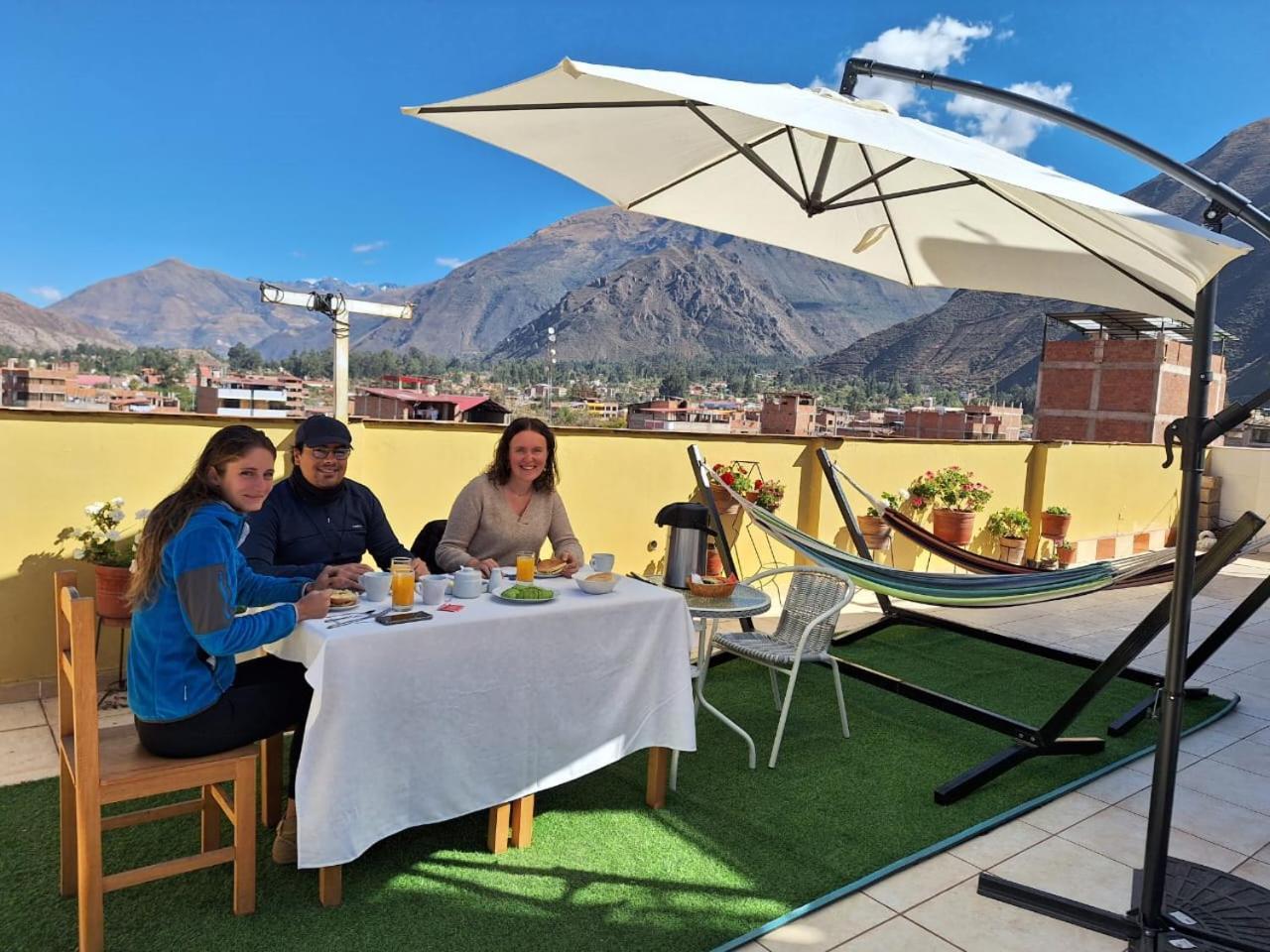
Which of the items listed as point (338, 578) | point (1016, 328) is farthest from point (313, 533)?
point (1016, 328)

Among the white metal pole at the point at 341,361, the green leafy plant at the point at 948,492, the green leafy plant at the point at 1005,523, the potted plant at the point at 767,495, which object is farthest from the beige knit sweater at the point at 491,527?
the green leafy plant at the point at 1005,523

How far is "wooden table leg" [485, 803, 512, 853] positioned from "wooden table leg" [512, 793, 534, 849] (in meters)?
0.03

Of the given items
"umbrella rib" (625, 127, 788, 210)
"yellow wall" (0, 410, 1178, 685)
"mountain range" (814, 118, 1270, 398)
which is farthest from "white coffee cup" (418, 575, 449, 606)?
"mountain range" (814, 118, 1270, 398)

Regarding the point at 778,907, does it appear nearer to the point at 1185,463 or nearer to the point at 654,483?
the point at 1185,463

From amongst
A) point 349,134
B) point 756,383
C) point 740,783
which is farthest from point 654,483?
point 349,134

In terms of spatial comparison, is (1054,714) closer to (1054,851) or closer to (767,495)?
(1054,851)

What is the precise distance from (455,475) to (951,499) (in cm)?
410

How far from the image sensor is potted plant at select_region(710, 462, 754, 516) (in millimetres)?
5316

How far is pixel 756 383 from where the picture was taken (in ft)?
198

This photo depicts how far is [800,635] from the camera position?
3.44 m

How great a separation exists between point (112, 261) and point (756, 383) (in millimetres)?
166161

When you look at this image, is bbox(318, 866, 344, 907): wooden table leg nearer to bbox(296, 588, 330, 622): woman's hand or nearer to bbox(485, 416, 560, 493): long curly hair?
bbox(296, 588, 330, 622): woman's hand

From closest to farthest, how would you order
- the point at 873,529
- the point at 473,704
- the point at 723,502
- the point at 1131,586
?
the point at 473,704
the point at 1131,586
the point at 723,502
the point at 873,529

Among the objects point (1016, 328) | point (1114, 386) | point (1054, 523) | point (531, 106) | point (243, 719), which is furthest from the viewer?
point (1016, 328)
